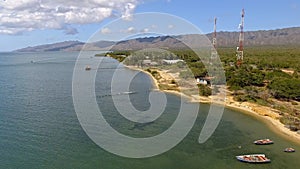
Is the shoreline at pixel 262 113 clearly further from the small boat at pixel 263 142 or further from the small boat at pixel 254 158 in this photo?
the small boat at pixel 254 158

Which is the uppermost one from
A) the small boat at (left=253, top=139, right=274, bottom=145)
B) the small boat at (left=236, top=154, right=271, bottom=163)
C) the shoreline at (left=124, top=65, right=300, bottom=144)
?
the shoreline at (left=124, top=65, right=300, bottom=144)

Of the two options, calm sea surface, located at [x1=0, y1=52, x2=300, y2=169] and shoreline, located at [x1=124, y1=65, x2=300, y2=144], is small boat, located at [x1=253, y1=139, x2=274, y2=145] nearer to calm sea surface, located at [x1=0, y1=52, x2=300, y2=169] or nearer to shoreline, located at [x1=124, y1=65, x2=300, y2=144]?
calm sea surface, located at [x1=0, y1=52, x2=300, y2=169]

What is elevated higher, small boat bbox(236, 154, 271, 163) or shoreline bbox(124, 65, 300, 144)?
shoreline bbox(124, 65, 300, 144)

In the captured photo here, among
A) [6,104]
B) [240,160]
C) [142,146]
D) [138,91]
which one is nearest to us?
[240,160]

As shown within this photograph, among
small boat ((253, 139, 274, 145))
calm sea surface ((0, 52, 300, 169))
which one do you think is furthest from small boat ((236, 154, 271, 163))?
small boat ((253, 139, 274, 145))

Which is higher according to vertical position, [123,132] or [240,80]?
[240,80]

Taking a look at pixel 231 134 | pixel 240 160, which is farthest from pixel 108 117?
pixel 240 160

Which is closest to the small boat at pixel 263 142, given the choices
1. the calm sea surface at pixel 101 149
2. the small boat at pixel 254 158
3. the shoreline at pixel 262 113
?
the calm sea surface at pixel 101 149

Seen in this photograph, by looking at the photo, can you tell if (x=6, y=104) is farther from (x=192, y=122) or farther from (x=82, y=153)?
(x=192, y=122)
